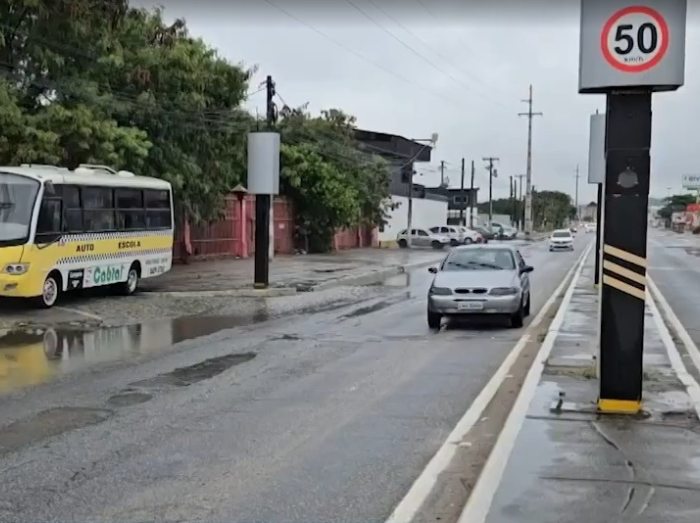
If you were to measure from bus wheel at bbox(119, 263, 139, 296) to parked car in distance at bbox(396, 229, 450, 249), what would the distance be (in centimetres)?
4517

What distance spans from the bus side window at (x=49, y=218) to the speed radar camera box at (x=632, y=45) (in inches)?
568

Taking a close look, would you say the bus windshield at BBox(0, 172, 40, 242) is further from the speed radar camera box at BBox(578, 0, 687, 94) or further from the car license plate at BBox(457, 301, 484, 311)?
the speed radar camera box at BBox(578, 0, 687, 94)

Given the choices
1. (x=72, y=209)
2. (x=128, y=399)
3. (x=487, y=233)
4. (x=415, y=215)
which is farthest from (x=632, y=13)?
(x=487, y=233)

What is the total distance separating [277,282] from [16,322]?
1236 centimetres

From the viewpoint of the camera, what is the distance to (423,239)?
7056cm

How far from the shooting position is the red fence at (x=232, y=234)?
4128 centimetres

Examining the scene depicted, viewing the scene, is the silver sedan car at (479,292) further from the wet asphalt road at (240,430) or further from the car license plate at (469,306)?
the wet asphalt road at (240,430)

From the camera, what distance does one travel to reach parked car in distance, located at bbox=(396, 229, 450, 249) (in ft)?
227

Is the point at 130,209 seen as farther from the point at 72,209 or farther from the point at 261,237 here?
the point at 261,237

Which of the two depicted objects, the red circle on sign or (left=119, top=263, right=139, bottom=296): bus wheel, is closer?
the red circle on sign

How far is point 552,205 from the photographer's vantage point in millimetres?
171000

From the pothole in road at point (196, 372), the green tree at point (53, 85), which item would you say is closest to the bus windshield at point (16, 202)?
the green tree at point (53, 85)

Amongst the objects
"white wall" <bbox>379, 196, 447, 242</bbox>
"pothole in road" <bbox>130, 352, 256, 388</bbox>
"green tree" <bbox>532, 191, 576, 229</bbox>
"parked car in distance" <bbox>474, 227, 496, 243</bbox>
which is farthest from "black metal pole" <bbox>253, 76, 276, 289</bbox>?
"green tree" <bbox>532, 191, 576, 229</bbox>

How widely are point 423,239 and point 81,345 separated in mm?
56195
